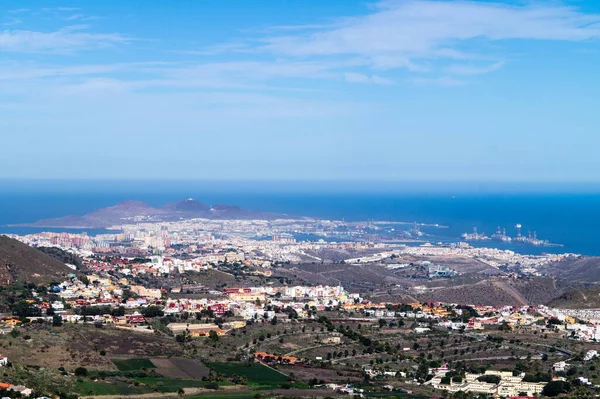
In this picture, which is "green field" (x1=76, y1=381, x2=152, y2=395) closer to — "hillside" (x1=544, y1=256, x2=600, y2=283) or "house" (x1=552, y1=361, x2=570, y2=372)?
"house" (x1=552, y1=361, x2=570, y2=372)

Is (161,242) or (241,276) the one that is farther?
(161,242)

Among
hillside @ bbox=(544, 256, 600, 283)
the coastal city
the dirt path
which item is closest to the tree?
the coastal city

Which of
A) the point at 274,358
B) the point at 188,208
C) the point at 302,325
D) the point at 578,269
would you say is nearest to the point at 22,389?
the point at 274,358

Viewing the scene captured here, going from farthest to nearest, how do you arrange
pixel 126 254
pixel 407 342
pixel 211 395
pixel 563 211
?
pixel 563 211 < pixel 126 254 < pixel 407 342 < pixel 211 395

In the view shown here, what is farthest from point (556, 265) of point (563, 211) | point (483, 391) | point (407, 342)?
point (563, 211)

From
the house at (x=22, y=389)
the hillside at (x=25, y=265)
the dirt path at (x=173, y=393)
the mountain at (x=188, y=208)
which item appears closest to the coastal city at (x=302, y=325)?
the house at (x=22, y=389)

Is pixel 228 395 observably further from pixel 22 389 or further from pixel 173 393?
pixel 22 389

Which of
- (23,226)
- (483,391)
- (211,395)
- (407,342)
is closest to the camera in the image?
(211,395)

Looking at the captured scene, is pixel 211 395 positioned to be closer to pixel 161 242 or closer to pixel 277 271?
pixel 277 271
